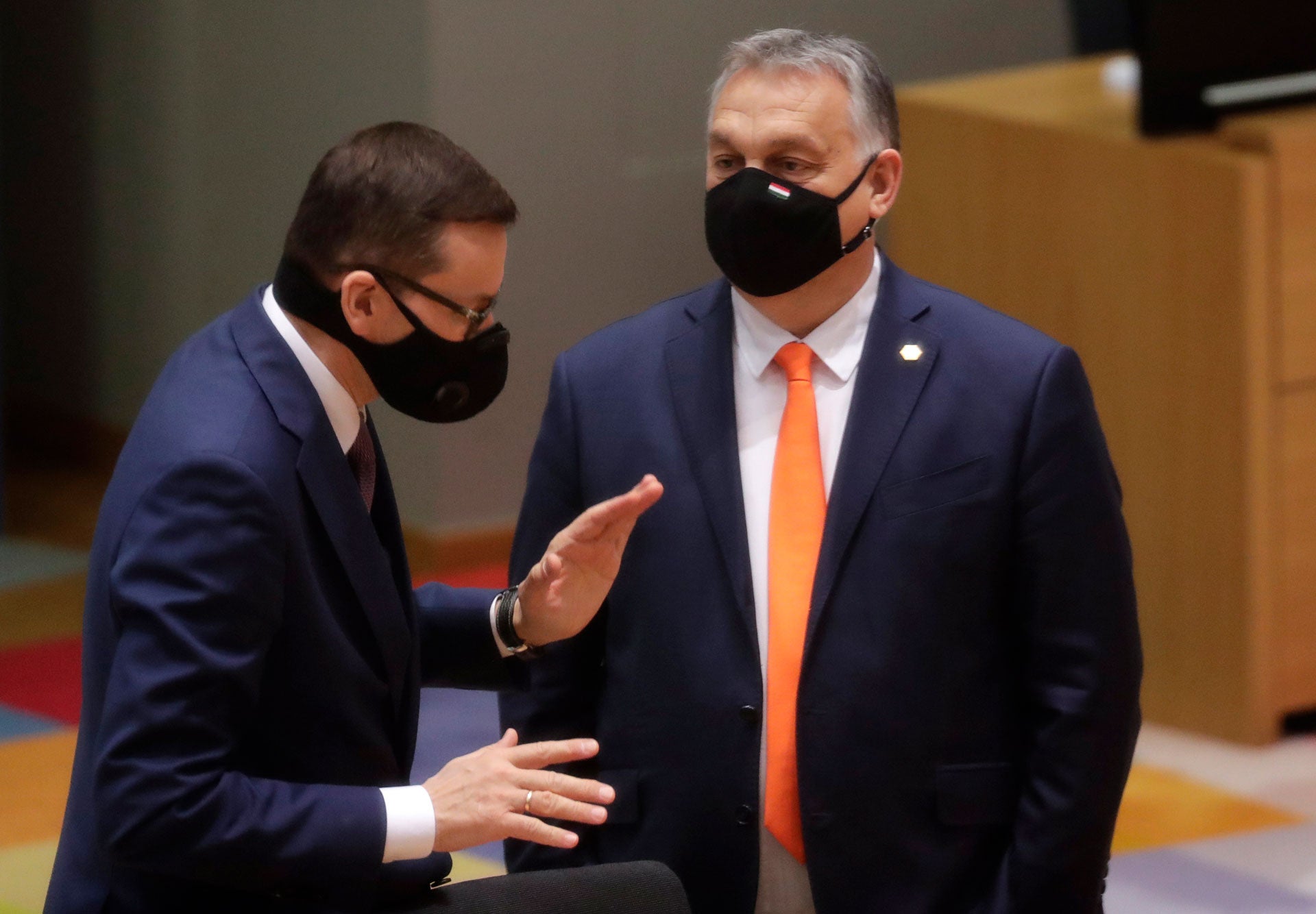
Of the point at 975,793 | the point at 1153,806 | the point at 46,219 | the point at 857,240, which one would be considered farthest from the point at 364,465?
the point at 46,219

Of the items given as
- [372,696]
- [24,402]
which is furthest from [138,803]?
[24,402]

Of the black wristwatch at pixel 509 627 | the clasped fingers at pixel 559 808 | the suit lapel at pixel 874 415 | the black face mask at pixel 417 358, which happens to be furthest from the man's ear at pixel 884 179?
the clasped fingers at pixel 559 808

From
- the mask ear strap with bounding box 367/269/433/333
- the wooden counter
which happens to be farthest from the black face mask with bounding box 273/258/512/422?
the wooden counter

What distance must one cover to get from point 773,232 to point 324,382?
0.65 meters

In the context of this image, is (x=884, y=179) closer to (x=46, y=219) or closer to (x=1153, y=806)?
(x=1153, y=806)

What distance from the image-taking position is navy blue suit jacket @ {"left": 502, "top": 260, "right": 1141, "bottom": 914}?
248cm

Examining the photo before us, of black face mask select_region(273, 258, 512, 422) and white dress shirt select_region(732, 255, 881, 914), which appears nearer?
black face mask select_region(273, 258, 512, 422)

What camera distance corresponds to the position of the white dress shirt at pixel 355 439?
2031 mm

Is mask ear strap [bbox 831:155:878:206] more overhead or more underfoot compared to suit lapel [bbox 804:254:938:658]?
more overhead

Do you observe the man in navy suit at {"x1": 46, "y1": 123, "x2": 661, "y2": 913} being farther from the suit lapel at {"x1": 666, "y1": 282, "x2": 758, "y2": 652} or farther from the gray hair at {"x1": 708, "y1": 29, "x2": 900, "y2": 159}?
the gray hair at {"x1": 708, "y1": 29, "x2": 900, "y2": 159}

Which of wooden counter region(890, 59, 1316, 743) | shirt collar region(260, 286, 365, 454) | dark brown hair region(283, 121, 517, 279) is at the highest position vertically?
dark brown hair region(283, 121, 517, 279)

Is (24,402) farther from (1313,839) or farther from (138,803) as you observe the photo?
(138,803)

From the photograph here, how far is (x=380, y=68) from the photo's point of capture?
6.15 m

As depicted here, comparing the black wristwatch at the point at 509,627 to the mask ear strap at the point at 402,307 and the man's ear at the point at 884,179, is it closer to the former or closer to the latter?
the mask ear strap at the point at 402,307
